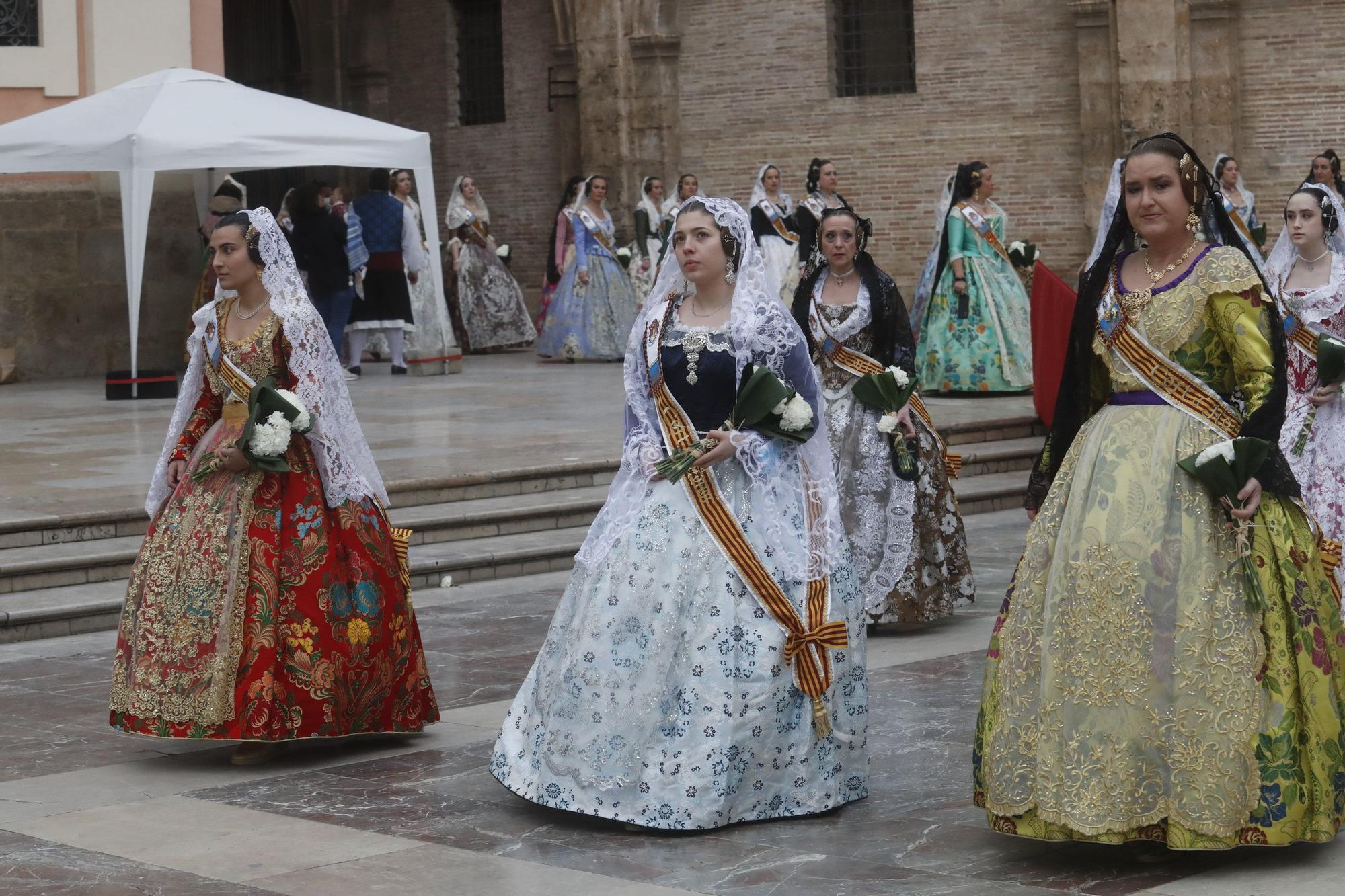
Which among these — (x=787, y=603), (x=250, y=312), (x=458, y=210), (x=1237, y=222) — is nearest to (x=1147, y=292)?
(x=787, y=603)

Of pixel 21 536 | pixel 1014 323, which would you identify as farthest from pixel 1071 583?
pixel 1014 323

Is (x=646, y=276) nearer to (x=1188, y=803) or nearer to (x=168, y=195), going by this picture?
(x=168, y=195)

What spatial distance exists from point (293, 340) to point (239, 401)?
0.84 feet

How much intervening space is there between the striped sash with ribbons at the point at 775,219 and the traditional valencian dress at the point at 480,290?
322cm

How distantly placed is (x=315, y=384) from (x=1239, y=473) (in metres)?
2.87

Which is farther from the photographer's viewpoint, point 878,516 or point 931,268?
point 931,268

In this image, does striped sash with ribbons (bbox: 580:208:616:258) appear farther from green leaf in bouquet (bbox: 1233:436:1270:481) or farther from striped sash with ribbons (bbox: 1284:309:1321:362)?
green leaf in bouquet (bbox: 1233:436:1270:481)

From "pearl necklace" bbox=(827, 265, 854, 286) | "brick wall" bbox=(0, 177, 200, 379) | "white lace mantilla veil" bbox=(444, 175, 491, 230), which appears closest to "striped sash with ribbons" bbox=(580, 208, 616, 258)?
"white lace mantilla veil" bbox=(444, 175, 491, 230)

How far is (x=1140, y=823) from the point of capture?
4.50 meters

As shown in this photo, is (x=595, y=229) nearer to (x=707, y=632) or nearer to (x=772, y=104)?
(x=772, y=104)

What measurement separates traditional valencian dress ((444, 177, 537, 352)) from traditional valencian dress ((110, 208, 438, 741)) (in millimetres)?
12932

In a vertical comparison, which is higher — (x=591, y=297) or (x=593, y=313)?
(x=591, y=297)

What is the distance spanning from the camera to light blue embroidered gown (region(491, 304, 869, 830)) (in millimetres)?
5074

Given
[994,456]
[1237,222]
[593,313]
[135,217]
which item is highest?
[135,217]
